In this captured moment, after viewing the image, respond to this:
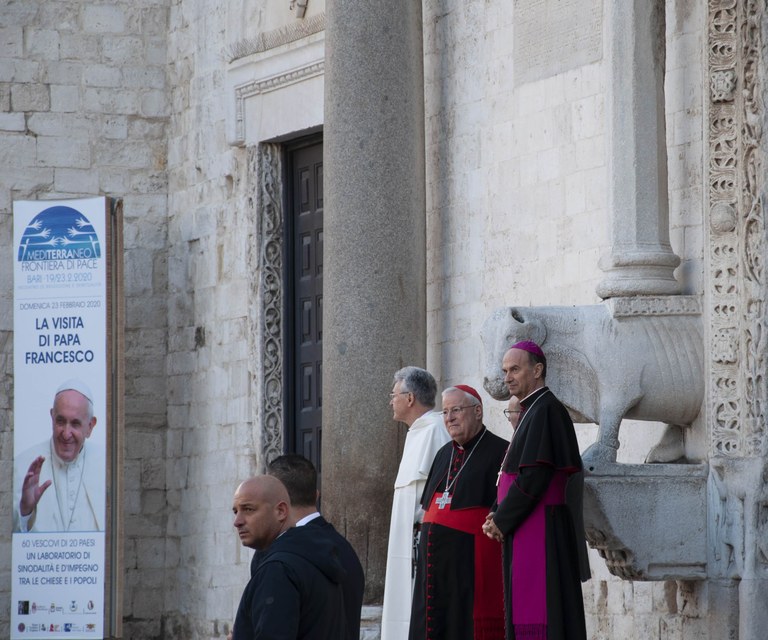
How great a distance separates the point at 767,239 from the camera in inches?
307

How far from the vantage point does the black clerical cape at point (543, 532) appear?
7055 mm

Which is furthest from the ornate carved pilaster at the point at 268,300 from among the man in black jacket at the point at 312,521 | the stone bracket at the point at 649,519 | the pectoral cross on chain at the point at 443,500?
the man in black jacket at the point at 312,521

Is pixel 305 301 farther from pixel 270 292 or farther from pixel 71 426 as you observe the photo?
pixel 71 426

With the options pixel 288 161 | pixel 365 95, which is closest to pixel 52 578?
pixel 288 161

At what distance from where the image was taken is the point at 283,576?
498 cm

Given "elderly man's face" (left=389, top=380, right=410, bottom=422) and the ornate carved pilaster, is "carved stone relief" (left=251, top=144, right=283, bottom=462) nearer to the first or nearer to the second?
the ornate carved pilaster

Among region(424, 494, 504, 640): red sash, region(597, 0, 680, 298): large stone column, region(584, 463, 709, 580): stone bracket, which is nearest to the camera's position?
region(584, 463, 709, 580): stone bracket

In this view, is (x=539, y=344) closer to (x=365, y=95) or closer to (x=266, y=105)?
(x=365, y=95)

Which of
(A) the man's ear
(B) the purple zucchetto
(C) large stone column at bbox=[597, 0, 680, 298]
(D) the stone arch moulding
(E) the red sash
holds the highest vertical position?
(D) the stone arch moulding

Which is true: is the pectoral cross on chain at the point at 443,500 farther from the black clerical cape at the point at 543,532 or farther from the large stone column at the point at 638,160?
the large stone column at the point at 638,160

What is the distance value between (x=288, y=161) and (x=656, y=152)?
468cm

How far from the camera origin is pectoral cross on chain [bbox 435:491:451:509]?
8.01 m

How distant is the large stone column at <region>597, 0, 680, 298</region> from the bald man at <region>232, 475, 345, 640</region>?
3.17m

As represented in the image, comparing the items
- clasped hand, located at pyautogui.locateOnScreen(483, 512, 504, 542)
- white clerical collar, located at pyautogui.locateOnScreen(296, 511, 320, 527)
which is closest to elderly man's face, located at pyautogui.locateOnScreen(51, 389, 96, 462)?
clasped hand, located at pyautogui.locateOnScreen(483, 512, 504, 542)
